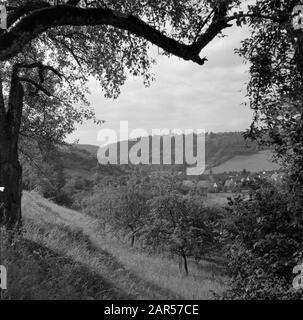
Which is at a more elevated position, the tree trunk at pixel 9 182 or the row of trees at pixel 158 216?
the tree trunk at pixel 9 182

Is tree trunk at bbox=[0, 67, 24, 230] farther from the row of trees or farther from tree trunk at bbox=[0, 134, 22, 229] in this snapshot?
the row of trees

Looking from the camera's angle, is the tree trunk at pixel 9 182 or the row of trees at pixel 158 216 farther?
the row of trees at pixel 158 216

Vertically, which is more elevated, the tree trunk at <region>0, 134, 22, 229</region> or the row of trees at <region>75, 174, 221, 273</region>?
the tree trunk at <region>0, 134, 22, 229</region>

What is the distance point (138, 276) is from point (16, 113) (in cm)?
810

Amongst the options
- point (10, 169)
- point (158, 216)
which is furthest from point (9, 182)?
point (158, 216)

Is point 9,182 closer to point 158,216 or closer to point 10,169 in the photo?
point 10,169

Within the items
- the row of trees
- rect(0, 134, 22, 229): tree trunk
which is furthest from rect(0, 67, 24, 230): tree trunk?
the row of trees

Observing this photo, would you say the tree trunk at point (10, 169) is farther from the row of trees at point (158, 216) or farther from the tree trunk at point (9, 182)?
the row of trees at point (158, 216)

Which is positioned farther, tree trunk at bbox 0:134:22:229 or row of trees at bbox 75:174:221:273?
row of trees at bbox 75:174:221:273

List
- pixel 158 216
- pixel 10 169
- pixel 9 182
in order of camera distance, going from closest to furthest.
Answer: pixel 9 182, pixel 10 169, pixel 158 216

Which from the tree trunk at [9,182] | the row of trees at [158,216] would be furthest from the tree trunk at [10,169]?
the row of trees at [158,216]
